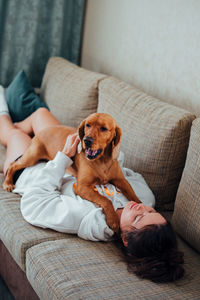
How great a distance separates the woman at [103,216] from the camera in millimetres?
1319

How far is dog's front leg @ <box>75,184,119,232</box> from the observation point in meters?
1.49

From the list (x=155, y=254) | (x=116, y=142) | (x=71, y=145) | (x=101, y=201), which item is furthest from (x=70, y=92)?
(x=155, y=254)

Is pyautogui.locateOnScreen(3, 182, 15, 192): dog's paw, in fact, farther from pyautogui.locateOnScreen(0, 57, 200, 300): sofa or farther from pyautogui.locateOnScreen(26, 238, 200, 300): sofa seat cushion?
pyautogui.locateOnScreen(26, 238, 200, 300): sofa seat cushion

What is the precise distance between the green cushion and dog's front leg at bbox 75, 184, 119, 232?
119 centimetres

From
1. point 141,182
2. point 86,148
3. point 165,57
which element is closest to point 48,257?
point 86,148

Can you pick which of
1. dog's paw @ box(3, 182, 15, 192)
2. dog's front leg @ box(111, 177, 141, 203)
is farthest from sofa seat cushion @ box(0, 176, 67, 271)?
dog's front leg @ box(111, 177, 141, 203)

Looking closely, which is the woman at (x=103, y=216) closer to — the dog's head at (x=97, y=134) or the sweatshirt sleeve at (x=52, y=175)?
the sweatshirt sleeve at (x=52, y=175)

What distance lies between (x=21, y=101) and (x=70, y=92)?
39 centimetres

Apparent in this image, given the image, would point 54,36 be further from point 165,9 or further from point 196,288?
point 196,288

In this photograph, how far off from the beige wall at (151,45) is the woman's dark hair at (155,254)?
944 millimetres

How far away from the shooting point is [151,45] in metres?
2.45

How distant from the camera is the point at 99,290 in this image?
4.00 ft

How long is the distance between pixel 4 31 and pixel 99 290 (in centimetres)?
251

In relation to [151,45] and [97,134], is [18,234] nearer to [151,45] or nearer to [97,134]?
[97,134]
